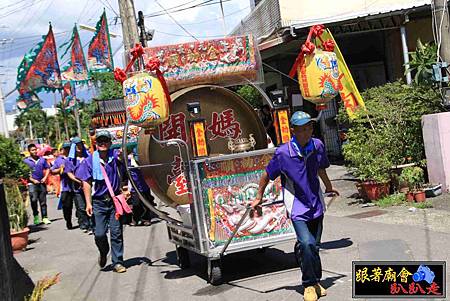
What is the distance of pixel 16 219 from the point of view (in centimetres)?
1079

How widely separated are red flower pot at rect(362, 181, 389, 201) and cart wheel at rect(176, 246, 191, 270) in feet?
15.2

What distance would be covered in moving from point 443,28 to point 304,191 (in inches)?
280

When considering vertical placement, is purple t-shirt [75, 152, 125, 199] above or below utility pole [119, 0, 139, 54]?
below

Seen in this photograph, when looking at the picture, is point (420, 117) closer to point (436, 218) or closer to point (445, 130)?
point (445, 130)

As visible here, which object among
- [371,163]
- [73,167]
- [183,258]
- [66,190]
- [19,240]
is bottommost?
[183,258]

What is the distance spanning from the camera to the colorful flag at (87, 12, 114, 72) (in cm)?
2122

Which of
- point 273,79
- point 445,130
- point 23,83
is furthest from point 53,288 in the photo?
point 273,79

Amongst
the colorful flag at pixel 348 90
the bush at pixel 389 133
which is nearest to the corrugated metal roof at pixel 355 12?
the bush at pixel 389 133

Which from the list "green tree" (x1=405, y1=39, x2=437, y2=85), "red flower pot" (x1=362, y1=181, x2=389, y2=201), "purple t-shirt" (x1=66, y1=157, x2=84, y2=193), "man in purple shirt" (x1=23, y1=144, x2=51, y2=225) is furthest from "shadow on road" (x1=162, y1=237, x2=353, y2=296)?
"man in purple shirt" (x1=23, y1=144, x2=51, y2=225)

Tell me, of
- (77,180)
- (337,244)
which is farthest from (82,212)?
(337,244)

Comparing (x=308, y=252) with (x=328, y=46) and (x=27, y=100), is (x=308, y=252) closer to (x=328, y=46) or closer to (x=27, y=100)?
(x=328, y=46)

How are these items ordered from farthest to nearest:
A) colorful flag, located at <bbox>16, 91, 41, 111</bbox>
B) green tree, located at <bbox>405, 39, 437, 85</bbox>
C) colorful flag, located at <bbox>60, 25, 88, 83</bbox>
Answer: colorful flag, located at <bbox>60, 25, 88, 83</bbox>
colorful flag, located at <bbox>16, 91, 41, 111</bbox>
green tree, located at <bbox>405, 39, 437, 85</bbox>

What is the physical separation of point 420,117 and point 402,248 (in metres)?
4.71

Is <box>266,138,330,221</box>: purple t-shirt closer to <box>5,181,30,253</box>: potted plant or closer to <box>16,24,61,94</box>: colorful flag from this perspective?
<box>5,181,30,253</box>: potted plant
